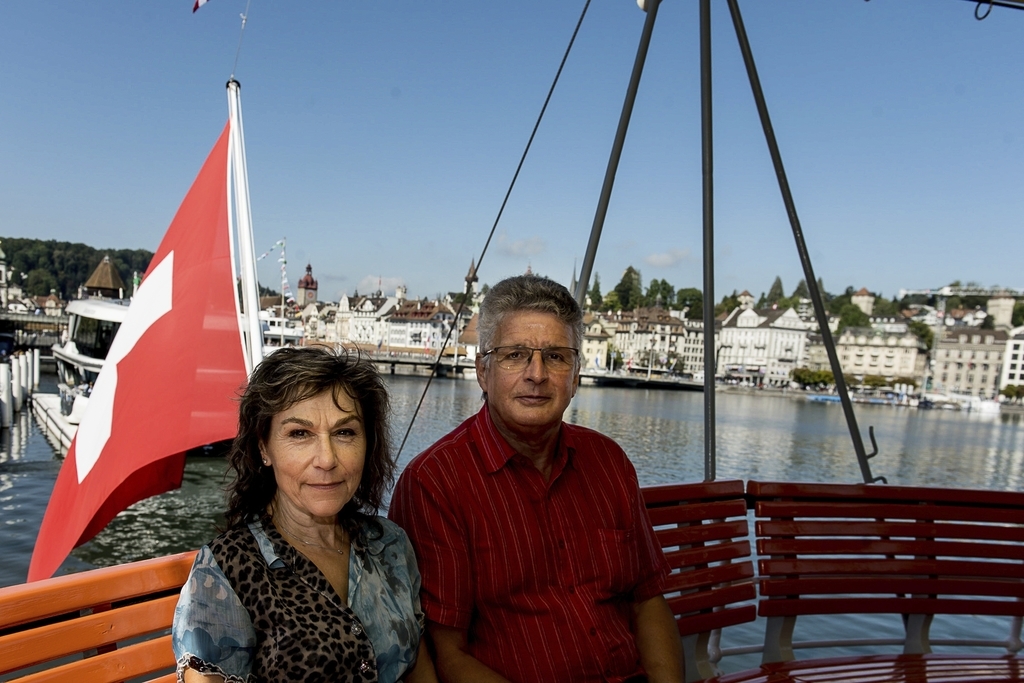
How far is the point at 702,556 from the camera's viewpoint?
223 cm

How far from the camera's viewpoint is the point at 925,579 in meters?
2.51

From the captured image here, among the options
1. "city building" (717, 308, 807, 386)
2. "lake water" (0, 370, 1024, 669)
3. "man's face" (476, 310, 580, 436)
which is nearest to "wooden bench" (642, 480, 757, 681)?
"man's face" (476, 310, 580, 436)

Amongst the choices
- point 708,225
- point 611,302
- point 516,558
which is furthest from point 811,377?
point 516,558

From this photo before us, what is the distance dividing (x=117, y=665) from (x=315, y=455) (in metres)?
0.45

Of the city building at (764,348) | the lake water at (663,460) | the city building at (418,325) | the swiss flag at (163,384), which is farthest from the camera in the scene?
the city building at (418,325)

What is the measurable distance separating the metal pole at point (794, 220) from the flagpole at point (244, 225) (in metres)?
3.83

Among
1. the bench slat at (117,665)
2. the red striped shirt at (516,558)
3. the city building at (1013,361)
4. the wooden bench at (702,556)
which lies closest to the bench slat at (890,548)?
the wooden bench at (702,556)

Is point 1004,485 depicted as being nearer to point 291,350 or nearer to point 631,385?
point 291,350

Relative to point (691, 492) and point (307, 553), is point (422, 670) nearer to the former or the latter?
point (307, 553)

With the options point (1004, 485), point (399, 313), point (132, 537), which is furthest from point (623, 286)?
point (132, 537)

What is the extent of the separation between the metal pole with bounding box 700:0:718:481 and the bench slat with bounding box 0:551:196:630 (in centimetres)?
194

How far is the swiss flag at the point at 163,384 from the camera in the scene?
3754mm

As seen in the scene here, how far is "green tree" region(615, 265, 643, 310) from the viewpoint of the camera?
113 m

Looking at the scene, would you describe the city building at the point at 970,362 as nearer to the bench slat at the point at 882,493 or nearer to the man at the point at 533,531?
the bench slat at the point at 882,493
